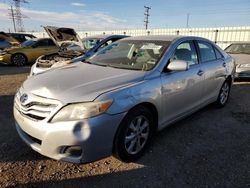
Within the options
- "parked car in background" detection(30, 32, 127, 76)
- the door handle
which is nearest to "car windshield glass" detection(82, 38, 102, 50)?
"parked car in background" detection(30, 32, 127, 76)

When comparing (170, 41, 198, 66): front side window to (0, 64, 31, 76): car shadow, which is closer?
(170, 41, 198, 66): front side window

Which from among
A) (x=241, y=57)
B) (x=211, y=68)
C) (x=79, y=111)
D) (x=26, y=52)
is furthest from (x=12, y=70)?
(x=79, y=111)

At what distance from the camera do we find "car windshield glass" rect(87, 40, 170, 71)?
11.3 ft

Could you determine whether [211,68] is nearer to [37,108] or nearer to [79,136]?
[79,136]

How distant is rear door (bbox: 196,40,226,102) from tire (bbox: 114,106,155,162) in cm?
160

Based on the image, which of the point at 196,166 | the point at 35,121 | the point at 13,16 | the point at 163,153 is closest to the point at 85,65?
the point at 35,121

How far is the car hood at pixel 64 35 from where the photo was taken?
9.04m

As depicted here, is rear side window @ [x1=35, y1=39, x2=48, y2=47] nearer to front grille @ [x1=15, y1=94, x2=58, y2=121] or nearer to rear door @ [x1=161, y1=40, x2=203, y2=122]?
rear door @ [x1=161, y1=40, x2=203, y2=122]

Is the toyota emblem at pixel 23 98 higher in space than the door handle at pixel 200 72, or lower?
lower

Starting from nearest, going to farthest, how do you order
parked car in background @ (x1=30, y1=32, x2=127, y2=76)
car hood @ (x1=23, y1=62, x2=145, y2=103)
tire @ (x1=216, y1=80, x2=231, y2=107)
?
car hood @ (x1=23, y1=62, x2=145, y2=103), tire @ (x1=216, y1=80, x2=231, y2=107), parked car in background @ (x1=30, y1=32, x2=127, y2=76)

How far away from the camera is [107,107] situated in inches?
98.9

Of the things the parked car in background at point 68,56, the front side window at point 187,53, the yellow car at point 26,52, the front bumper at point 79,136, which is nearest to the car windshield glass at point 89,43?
the parked car in background at point 68,56

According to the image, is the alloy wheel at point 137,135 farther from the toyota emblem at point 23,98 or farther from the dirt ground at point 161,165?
the toyota emblem at point 23,98

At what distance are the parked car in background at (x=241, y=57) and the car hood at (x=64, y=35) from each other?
550 cm
